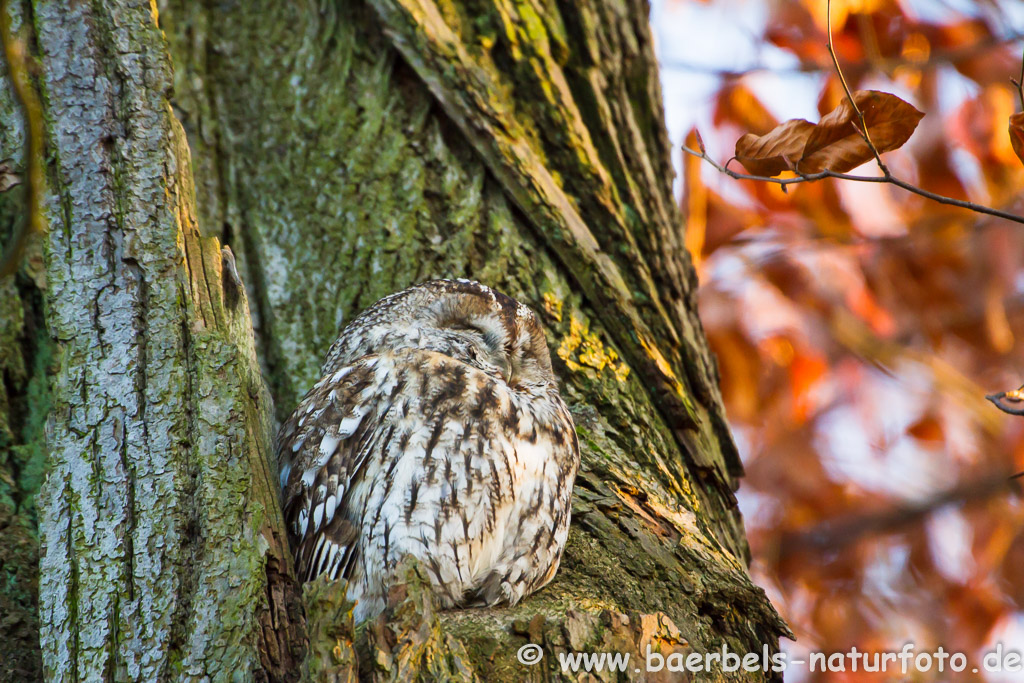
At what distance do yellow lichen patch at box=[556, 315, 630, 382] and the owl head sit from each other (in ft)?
0.22

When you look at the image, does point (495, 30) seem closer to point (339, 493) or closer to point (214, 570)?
point (339, 493)

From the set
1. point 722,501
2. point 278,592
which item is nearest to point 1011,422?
point 722,501

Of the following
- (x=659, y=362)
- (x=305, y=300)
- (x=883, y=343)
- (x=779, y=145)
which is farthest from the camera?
(x=883, y=343)

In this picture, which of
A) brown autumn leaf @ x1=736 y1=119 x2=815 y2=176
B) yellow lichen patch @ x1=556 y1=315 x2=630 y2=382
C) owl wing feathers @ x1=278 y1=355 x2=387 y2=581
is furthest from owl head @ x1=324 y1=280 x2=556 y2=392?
brown autumn leaf @ x1=736 y1=119 x2=815 y2=176

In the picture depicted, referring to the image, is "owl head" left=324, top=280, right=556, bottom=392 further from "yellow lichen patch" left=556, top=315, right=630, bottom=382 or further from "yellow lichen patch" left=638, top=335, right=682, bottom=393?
"yellow lichen patch" left=638, top=335, right=682, bottom=393

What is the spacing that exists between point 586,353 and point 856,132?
100 centimetres

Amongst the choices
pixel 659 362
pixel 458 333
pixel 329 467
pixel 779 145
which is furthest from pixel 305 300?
pixel 779 145

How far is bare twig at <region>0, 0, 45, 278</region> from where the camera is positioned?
1852 millimetres

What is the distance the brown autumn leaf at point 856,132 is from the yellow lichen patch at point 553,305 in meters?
0.91

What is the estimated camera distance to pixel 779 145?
1843 millimetres

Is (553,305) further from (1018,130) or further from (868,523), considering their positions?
(868,523)

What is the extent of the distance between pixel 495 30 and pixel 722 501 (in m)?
1.68

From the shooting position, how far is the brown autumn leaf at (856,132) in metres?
1.77

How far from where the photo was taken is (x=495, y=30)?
280 cm
